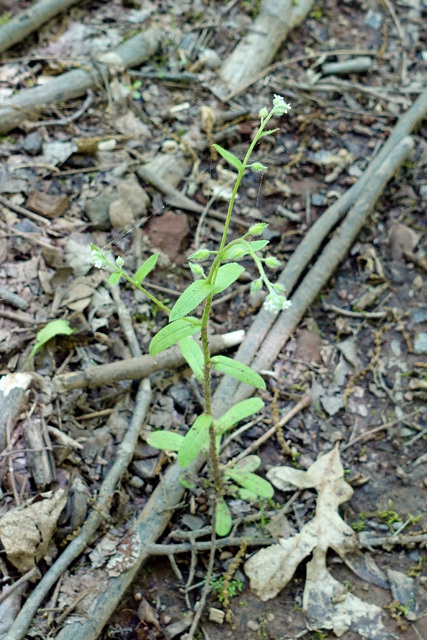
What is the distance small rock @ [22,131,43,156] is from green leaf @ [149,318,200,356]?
2395mm

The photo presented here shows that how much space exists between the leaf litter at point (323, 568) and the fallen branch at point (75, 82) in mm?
3260

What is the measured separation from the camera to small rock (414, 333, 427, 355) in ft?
11.2

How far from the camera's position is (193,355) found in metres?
2.40

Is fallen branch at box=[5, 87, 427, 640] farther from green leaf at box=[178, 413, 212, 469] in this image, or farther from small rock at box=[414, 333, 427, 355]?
small rock at box=[414, 333, 427, 355]

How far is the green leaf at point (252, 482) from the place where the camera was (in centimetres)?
261

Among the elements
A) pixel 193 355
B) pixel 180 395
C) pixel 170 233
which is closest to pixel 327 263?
pixel 170 233

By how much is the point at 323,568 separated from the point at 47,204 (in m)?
2.81

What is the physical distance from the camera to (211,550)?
8.41 feet

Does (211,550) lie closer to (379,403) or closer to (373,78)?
(379,403)

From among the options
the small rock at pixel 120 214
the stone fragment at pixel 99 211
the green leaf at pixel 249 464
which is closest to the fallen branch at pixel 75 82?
the stone fragment at pixel 99 211

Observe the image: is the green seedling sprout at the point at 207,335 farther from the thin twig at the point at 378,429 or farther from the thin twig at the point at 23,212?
the thin twig at the point at 23,212

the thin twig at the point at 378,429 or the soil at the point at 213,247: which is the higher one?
the soil at the point at 213,247

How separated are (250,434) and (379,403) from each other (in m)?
0.85

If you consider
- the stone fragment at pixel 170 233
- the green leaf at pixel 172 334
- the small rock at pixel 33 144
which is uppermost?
the small rock at pixel 33 144
